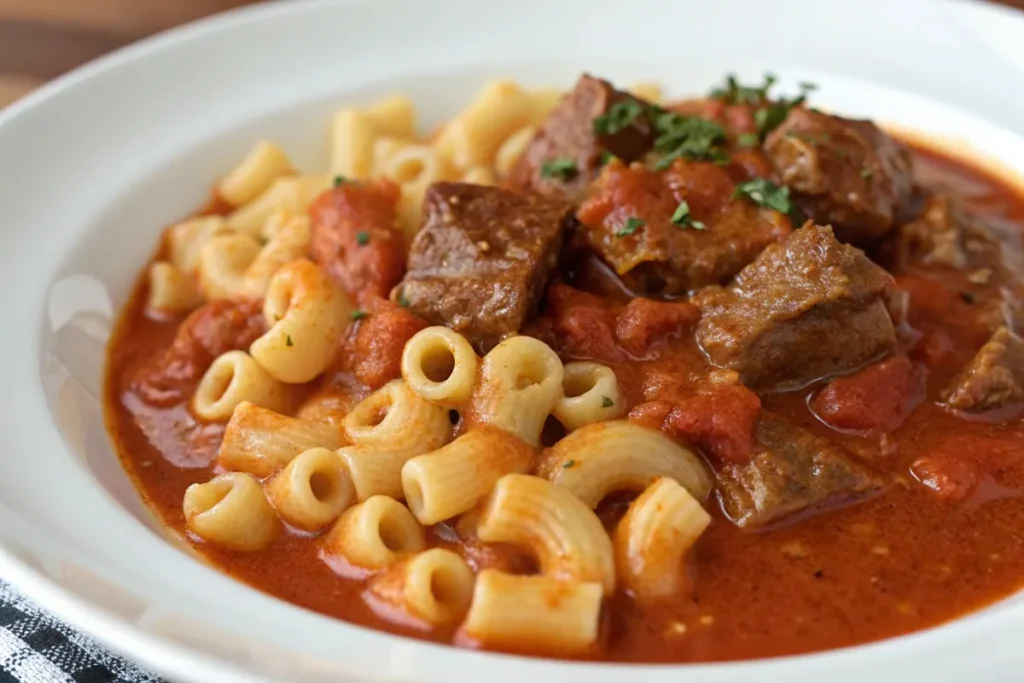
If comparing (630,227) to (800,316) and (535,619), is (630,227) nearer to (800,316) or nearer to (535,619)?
(800,316)

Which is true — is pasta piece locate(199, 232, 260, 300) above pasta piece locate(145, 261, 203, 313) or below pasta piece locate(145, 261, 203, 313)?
above

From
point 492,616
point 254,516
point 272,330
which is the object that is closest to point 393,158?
point 272,330

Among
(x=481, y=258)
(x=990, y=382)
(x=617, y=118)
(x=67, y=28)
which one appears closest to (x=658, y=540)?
(x=481, y=258)

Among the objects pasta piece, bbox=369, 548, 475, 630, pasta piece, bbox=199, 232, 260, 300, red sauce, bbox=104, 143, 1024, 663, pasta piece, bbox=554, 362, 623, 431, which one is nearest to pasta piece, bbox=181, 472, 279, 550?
red sauce, bbox=104, 143, 1024, 663

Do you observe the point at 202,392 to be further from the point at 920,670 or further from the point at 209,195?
the point at 920,670

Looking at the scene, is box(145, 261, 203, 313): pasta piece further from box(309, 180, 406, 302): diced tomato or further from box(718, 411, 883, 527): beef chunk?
box(718, 411, 883, 527): beef chunk
